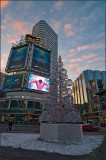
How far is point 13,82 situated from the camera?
2175 inches

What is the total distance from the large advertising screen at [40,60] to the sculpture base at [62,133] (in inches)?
2040

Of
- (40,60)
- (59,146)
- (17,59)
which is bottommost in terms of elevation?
(59,146)

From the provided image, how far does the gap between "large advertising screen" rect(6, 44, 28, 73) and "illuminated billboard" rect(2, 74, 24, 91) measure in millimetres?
5136

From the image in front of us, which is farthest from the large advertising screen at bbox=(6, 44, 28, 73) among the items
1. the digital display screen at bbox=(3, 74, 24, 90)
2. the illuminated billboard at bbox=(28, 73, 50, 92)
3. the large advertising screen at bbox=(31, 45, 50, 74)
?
the illuminated billboard at bbox=(28, 73, 50, 92)

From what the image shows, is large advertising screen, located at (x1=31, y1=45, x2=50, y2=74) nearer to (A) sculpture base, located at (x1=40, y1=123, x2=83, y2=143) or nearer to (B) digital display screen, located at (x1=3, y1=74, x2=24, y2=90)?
(B) digital display screen, located at (x1=3, y1=74, x2=24, y2=90)

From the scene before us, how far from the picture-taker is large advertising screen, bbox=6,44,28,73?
5822 centimetres

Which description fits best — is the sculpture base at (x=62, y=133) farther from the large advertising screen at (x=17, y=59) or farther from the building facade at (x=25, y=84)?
the large advertising screen at (x=17, y=59)

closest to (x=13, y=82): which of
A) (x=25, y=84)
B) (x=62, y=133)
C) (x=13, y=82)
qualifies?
(x=13, y=82)

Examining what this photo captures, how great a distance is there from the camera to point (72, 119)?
9.44m

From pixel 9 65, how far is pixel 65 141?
60.6 meters

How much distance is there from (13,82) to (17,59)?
14842 millimetres

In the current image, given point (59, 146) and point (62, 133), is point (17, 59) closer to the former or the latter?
point (62, 133)

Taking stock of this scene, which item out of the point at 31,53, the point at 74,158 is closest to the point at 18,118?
the point at 31,53

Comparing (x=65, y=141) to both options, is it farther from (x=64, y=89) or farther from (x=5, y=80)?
(x=5, y=80)
